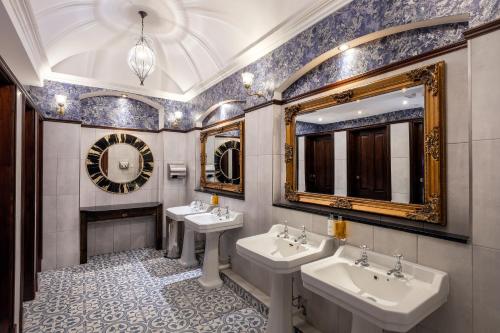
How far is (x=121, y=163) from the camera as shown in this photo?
4547 millimetres

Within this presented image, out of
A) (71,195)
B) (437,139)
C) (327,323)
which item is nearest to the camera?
(437,139)

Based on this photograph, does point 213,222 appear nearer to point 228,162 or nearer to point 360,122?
point 228,162

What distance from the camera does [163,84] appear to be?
15.4 ft

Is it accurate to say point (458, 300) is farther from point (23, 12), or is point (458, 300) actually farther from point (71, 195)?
point (71, 195)

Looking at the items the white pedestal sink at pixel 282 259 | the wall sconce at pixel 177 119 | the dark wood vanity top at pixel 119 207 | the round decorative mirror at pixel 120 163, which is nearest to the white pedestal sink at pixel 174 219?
the dark wood vanity top at pixel 119 207

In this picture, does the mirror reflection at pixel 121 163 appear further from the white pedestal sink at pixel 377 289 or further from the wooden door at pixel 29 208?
the white pedestal sink at pixel 377 289

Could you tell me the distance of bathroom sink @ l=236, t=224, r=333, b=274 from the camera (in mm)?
1882

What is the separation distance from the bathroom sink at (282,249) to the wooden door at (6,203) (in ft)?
5.67

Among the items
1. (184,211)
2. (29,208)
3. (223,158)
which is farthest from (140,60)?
(184,211)

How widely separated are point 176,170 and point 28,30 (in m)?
2.67

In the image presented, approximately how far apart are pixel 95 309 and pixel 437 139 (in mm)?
3448

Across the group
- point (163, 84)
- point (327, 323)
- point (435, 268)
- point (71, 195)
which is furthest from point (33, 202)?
point (435, 268)

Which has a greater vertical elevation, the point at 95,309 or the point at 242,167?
the point at 242,167

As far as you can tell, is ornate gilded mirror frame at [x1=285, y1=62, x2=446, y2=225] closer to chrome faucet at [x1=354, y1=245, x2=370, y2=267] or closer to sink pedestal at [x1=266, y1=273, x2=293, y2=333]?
chrome faucet at [x1=354, y1=245, x2=370, y2=267]
